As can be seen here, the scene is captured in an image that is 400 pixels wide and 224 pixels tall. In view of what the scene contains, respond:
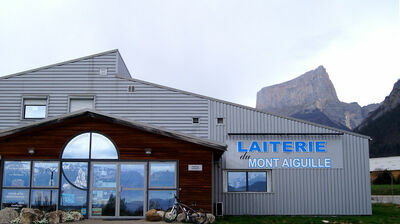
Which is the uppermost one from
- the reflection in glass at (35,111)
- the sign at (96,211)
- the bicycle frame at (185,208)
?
the reflection in glass at (35,111)

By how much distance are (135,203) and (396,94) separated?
3425 inches

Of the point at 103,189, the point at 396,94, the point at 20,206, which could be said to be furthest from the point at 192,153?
the point at 396,94

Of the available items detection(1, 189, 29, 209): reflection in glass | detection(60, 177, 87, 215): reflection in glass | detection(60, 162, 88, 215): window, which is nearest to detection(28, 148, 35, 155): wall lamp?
detection(60, 162, 88, 215): window

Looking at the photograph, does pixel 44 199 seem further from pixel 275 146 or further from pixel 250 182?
pixel 275 146

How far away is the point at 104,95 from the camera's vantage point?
18422 mm

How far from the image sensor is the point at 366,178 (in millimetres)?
17547

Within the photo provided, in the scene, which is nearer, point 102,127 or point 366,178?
point 102,127

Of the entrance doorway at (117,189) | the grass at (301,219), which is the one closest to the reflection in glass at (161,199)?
the entrance doorway at (117,189)

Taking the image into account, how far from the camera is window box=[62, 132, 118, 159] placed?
14336 mm

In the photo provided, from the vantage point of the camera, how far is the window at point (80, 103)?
1853 cm

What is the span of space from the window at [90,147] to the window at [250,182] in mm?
5504

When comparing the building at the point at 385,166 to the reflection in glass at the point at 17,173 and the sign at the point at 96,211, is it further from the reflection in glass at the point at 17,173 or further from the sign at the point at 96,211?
the reflection in glass at the point at 17,173

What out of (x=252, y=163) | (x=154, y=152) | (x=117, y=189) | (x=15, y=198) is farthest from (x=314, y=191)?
(x=15, y=198)

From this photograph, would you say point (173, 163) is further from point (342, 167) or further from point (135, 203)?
point (342, 167)
